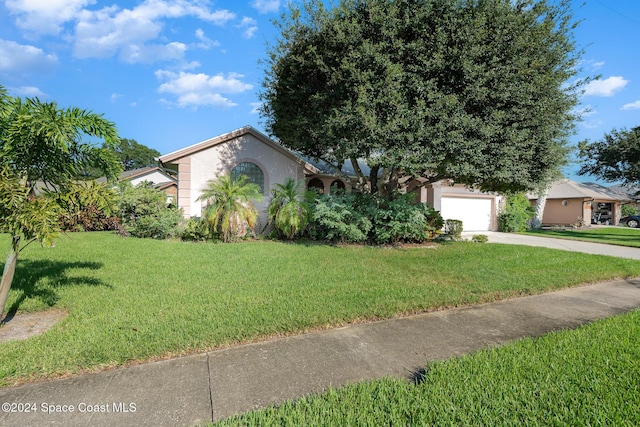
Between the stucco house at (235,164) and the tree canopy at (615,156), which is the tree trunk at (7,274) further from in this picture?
the tree canopy at (615,156)

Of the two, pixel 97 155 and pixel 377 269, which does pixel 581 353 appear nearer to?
pixel 377 269

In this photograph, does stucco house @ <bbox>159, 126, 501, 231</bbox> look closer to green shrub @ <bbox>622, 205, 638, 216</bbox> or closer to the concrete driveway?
the concrete driveway

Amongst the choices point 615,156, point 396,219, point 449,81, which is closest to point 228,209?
point 396,219

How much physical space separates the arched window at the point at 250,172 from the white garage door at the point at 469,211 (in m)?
10.9

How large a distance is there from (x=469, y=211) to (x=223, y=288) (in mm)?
17699

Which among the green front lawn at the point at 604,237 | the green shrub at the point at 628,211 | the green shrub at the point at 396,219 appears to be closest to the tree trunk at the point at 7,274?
the green shrub at the point at 396,219

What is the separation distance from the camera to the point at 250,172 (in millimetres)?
13586

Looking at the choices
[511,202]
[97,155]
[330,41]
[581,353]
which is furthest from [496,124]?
[511,202]

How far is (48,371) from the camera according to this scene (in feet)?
9.77

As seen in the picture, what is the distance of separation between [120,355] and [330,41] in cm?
949

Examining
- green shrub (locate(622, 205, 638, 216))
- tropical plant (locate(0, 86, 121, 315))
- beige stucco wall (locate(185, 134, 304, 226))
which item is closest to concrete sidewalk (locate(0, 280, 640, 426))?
tropical plant (locate(0, 86, 121, 315))

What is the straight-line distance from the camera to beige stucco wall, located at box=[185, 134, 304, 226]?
12.8 m

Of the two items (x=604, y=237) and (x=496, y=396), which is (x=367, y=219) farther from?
(x=604, y=237)

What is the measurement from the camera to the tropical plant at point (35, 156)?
11.1 feet
